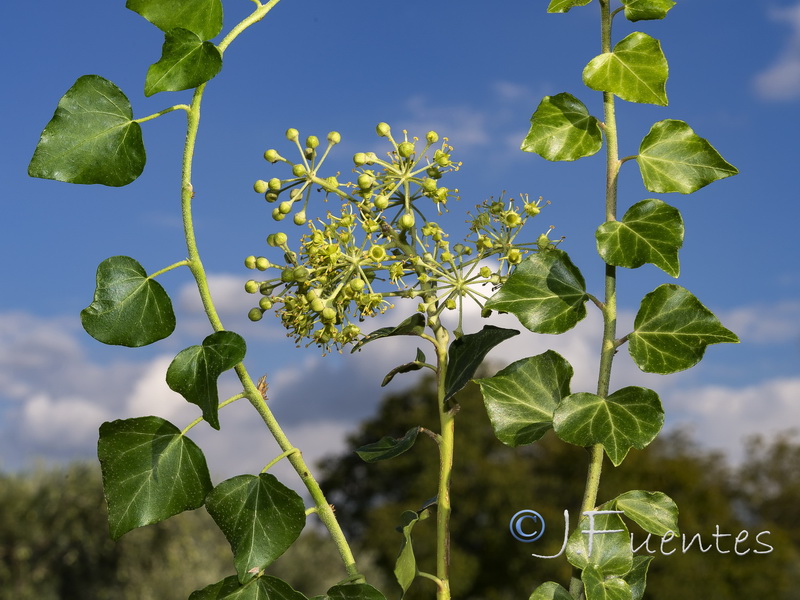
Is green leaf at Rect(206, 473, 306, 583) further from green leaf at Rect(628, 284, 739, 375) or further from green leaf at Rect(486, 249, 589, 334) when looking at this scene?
green leaf at Rect(628, 284, 739, 375)

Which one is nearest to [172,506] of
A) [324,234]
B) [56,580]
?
[324,234]

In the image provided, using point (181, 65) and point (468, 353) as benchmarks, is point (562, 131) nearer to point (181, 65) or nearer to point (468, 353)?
point (468, 353)

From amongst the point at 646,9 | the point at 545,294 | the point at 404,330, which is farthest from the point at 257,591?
the point at 646,9

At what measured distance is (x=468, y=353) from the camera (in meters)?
1.23

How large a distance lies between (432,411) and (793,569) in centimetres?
733

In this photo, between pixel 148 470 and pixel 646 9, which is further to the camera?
pixel 646 9

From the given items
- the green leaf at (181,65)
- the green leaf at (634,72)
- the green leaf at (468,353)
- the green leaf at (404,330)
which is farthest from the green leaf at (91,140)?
the green leaf at (634,72)

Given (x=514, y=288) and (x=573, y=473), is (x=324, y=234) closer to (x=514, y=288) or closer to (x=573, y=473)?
(x=514, y=288)

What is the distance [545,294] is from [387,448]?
1.29ft

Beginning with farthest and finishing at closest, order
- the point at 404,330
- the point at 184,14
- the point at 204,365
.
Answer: the point at 404,330 < the point at 184,14 < the point at 204,365

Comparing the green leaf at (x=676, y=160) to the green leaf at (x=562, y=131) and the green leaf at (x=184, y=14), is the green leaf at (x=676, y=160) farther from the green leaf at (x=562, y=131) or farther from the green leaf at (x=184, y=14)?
the green leaf at (x=184, y=14)

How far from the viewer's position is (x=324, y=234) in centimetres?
125

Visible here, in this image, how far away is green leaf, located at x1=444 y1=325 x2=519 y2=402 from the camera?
120 centimetres

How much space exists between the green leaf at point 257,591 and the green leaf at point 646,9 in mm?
979
